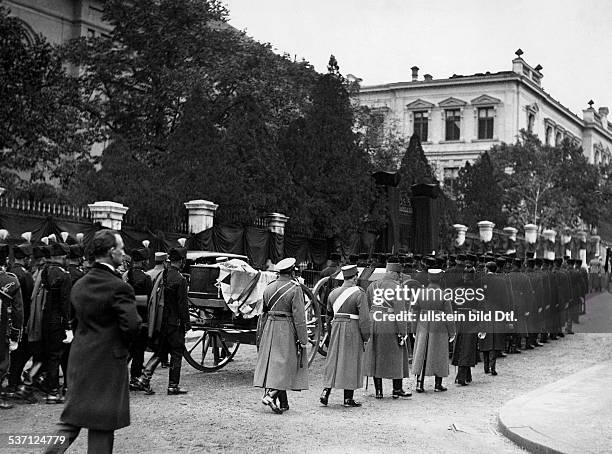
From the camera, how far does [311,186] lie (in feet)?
83.3

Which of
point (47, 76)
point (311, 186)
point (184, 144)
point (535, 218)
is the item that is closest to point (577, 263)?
point (311, 186)

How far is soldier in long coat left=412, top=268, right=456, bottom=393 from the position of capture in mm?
12312

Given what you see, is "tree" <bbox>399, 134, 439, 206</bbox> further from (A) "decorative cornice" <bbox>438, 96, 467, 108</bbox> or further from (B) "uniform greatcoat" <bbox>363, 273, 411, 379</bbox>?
(A) "decorative cornice" <bbox>438, 96, 467, 108</bbox>

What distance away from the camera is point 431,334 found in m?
12.5

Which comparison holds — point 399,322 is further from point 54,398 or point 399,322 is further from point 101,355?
point 101,355

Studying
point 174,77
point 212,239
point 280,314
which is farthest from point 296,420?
point 174,77

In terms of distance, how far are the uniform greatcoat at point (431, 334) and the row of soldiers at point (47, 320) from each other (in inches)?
139

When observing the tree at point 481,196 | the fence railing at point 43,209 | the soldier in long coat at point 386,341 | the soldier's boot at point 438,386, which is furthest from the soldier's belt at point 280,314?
the tree at point 481,196

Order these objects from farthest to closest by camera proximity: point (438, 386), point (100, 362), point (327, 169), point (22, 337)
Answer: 1. point (327, 169)
2. point (438, 386)
3. point (22, 337)
4. point (100, 362)

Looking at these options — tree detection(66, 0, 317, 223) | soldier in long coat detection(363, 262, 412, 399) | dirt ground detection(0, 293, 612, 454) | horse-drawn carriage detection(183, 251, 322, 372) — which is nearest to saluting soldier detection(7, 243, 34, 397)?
dirt ground detection(0, 293, 612, 454)

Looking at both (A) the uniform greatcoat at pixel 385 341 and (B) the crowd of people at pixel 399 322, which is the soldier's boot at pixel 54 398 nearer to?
(B) the crowd of people at pixel 399 322

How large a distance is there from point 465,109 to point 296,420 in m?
58.4

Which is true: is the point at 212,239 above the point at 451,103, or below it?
below

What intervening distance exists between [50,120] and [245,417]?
1681 cm
